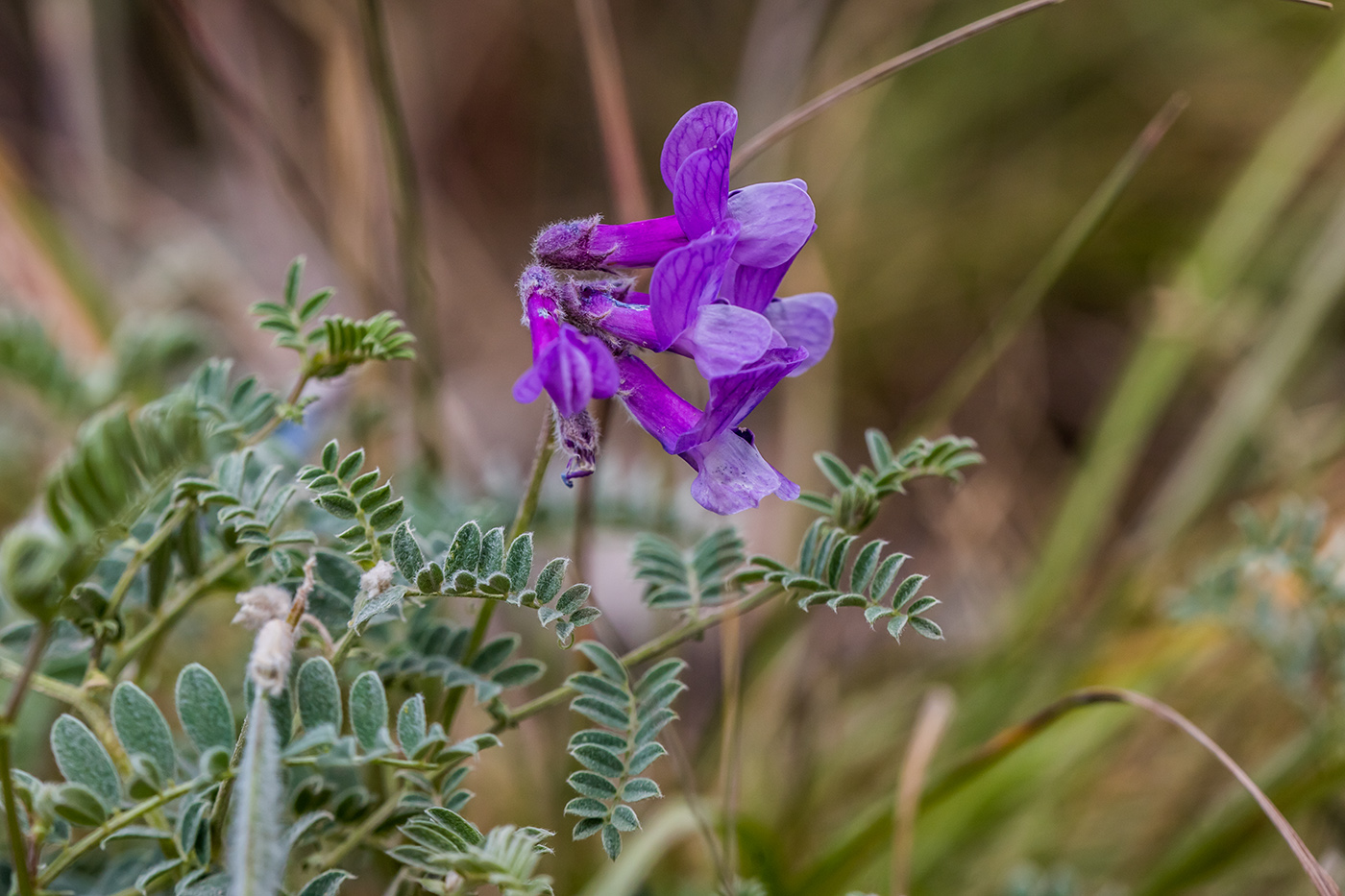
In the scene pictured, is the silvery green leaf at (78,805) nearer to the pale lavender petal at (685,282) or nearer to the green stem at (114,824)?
the green stem at (114,824)

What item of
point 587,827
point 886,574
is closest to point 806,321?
point 886,574

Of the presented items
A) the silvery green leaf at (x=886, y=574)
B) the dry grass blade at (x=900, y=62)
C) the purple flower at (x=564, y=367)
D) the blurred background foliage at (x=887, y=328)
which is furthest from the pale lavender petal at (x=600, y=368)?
the dry grass blade at (x=900, y=62)

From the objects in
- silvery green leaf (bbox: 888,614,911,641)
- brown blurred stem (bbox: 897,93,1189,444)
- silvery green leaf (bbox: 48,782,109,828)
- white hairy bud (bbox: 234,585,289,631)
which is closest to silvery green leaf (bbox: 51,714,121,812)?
silvery green leaf (bbox: 48,782,109,828)

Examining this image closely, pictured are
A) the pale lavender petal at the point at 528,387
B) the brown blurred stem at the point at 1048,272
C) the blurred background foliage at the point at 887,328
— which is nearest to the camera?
the pale lavender petal at the point at 528,387

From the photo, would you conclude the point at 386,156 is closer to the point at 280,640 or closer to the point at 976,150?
the point at 280,640

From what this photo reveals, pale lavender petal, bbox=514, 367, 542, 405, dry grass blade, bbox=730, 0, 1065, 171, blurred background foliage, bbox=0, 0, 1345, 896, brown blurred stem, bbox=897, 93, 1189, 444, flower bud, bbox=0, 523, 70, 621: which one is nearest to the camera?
flower bud, bbox=0, 523, 70, 621

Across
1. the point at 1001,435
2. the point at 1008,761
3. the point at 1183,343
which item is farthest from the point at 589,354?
the point at 1001,435

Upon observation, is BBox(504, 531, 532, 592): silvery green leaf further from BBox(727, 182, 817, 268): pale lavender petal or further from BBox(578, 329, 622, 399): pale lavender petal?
BBox(727, 182, 817, 268): pale lavender petal
